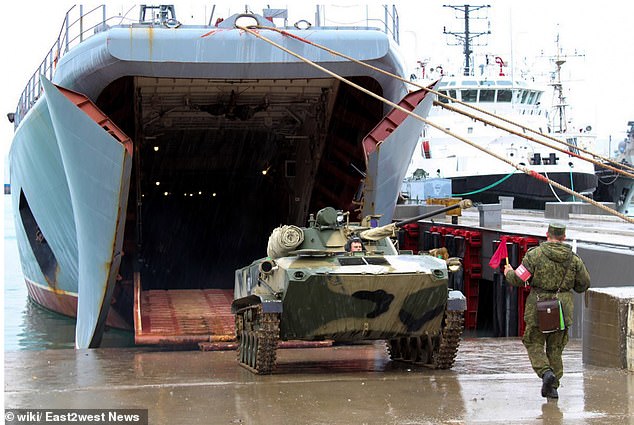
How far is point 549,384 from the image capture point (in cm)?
809

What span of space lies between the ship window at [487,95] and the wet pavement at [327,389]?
30812mm

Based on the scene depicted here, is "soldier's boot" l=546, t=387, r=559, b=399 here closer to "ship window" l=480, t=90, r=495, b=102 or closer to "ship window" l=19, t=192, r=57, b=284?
"ship window" l=19, t=192, r=57, b=284

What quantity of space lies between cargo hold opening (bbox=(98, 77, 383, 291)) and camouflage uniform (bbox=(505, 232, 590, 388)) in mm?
8753

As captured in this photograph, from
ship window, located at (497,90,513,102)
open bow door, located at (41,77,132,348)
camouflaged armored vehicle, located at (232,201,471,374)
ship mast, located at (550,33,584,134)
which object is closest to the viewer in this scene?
camouflaged armored vehicle, located at (232,201,471,374)

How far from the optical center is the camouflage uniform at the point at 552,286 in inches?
327

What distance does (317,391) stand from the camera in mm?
8820

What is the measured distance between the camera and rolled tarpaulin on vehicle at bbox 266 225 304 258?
10.6m

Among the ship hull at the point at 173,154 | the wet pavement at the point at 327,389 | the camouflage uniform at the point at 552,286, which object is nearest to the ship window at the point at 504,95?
the ship hull at the point at 173,154

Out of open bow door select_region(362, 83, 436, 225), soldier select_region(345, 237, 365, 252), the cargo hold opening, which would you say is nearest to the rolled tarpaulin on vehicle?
soldier select_region(345, 237, 365, 252)

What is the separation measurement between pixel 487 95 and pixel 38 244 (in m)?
23.9

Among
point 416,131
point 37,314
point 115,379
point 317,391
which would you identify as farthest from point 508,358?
point 37,314

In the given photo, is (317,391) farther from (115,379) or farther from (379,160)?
(379,160)

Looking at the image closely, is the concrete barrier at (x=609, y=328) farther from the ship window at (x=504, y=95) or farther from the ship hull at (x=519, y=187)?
the ship window at (x=504, y=95)

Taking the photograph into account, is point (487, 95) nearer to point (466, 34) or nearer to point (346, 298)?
point (466, 34)
